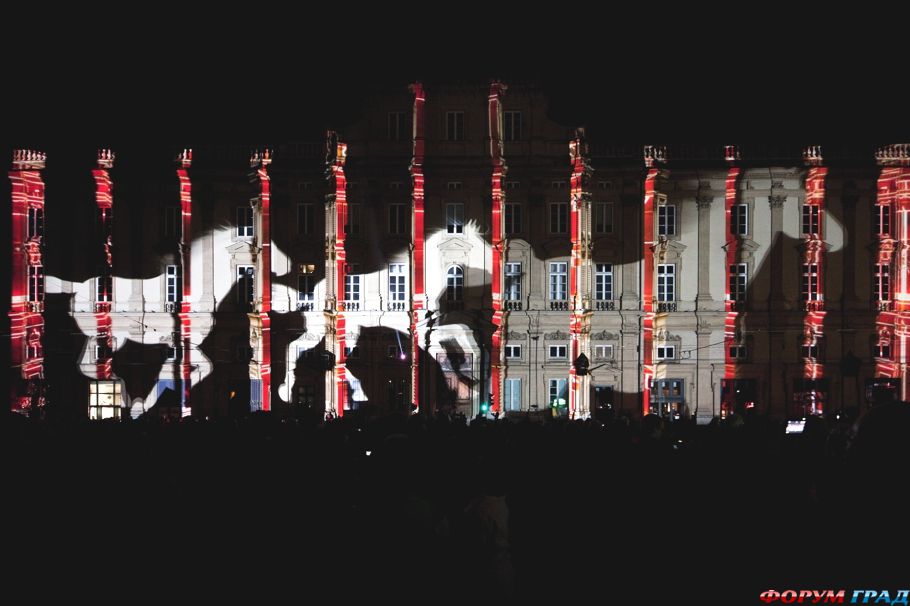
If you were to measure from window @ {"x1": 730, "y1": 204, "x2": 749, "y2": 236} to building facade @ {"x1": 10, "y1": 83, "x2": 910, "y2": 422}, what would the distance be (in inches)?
2.8

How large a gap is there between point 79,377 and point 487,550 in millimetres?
33172

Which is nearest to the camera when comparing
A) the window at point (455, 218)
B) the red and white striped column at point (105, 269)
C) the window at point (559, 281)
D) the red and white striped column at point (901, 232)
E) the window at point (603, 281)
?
the red and white striped column at point (901, 232)

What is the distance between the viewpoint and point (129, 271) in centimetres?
3488

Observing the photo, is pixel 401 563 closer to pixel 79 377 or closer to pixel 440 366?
pixel 440 366

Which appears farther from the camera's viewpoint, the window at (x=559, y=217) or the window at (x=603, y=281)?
the window at (x=603, y=281)

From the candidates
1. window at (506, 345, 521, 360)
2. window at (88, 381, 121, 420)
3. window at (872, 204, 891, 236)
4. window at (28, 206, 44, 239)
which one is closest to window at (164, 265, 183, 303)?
window at (88, 381, 121, 420)

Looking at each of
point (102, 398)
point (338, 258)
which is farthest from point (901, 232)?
point (102, 398)

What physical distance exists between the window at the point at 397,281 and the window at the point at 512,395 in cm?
689

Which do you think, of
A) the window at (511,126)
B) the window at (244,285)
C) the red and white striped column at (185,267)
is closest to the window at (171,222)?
the red and white striped column at (185,267)

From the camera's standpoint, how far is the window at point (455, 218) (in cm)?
3453

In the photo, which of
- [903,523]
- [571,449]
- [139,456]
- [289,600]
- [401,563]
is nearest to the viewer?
[903,523]

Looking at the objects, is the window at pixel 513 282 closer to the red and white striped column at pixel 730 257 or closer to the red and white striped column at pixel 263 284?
the red and white striped column at pixel 730 257

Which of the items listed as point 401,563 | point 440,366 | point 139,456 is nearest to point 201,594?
point 139,456

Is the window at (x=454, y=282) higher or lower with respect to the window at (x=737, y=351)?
higher
